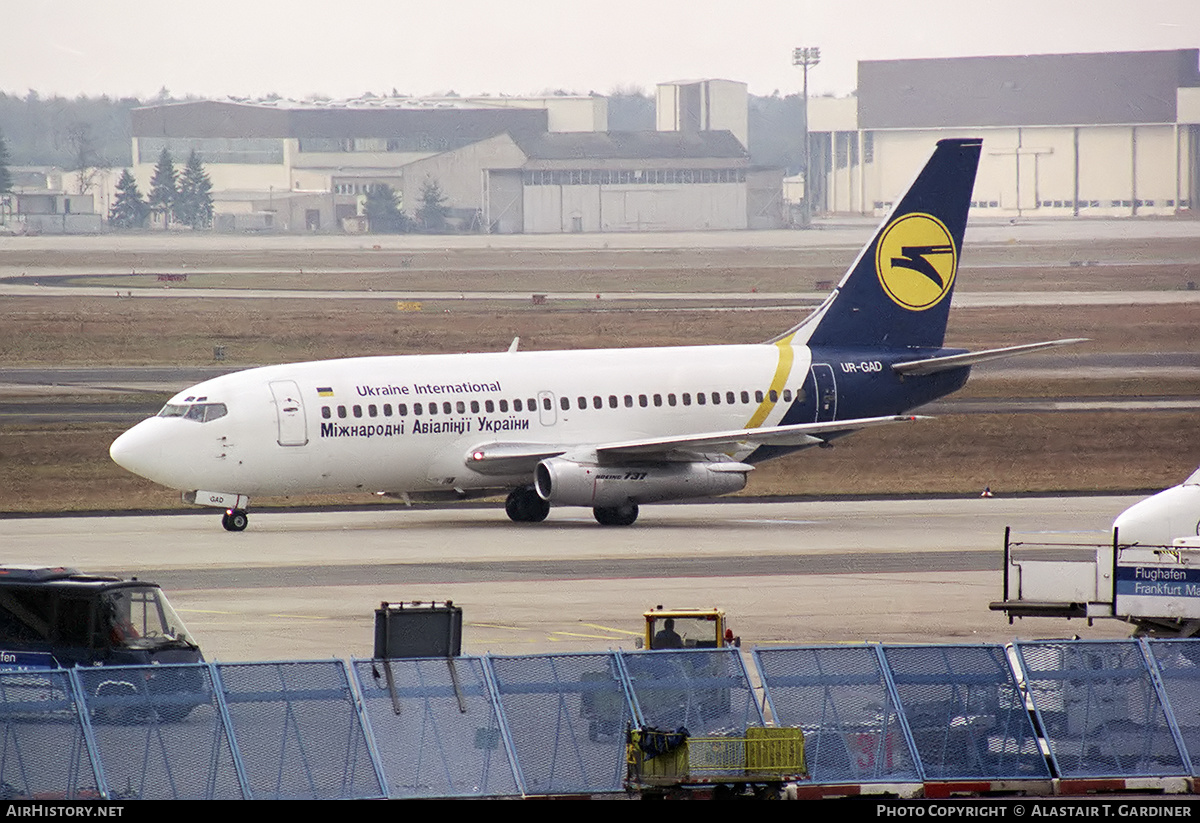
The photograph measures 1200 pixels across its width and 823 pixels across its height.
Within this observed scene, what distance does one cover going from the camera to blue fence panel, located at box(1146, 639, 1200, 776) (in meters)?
21.5

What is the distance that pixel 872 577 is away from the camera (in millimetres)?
38781

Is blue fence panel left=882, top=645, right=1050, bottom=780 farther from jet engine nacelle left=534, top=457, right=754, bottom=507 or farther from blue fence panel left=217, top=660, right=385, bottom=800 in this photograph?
jet engine nacelle left=534, top=457, right=754, bottom=507

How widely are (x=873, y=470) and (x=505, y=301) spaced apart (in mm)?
70783

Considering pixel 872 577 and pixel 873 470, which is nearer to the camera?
pixel 872 577

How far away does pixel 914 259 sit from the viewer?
2126 inches

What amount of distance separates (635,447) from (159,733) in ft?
92.3

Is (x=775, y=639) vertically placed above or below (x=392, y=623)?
below

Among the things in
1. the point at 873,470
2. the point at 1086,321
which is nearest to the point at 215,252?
the point at 1086,321

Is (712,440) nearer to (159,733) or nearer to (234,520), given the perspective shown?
(234,520)

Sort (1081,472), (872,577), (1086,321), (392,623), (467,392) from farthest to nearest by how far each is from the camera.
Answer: (1086,321)
(1081,472)
(467,392)
(872,577)
(392,623)

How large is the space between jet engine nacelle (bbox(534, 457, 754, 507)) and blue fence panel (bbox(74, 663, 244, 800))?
→ 26.7m

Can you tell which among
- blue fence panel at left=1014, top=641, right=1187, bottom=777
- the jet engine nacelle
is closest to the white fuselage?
the jet engine nacelle
